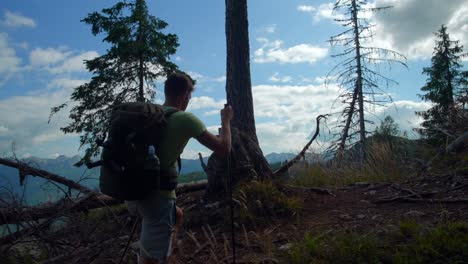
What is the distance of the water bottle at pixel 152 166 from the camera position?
2.99m

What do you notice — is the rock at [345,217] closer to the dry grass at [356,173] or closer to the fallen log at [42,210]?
the dry grass at [356,173]

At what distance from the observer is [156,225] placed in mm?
3264

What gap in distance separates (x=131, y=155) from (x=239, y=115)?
4160mm

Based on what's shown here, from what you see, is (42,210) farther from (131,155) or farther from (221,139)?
(221,139)

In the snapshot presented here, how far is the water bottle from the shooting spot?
299 centimetres

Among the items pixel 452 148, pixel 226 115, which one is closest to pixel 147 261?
pixel 226 115

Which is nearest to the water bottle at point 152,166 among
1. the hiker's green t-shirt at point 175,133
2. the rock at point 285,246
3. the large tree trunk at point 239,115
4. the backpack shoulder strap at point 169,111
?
the hiker's green t-shirt at point 175,133

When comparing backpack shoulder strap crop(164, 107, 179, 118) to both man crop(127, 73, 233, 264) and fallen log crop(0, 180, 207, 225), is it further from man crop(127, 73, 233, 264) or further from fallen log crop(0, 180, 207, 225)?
fallen log crop(0, 180, 207, 225)

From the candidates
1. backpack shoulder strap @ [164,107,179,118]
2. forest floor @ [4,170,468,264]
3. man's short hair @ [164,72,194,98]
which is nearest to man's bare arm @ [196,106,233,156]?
backpack shoulder strap @ [164,107,179,118]

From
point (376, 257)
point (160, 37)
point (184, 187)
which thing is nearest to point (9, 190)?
point (184, 187)

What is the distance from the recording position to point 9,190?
18.0 ft

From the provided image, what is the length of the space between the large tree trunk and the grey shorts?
2.96 meters

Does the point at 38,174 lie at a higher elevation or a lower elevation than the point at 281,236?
higher

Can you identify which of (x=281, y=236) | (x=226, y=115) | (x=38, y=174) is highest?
(x=226, y=115)
